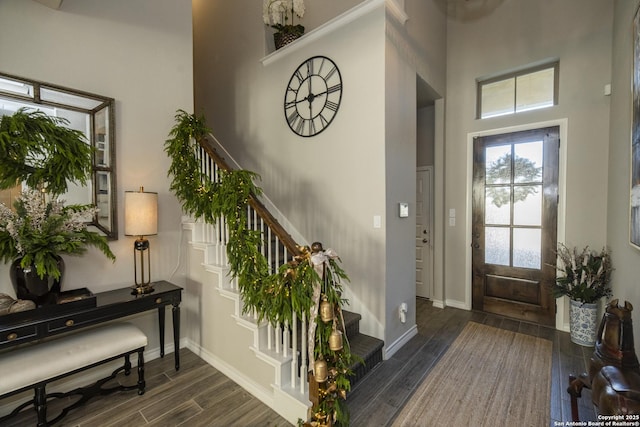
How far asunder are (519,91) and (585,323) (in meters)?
2.75

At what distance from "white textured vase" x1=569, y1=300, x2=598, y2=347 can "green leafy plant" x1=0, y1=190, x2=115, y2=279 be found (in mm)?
4552

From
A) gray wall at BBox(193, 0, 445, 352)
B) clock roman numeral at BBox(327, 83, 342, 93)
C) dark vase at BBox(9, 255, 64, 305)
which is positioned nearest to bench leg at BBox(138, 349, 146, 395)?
dark vase at BBox(9, 255, 64, 305)

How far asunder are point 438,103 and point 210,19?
12.3 feet

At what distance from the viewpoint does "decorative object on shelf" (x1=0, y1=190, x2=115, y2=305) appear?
183 cm

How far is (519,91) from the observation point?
3549mm

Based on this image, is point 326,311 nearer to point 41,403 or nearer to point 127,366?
point 41,403

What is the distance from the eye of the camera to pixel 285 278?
1722 mm

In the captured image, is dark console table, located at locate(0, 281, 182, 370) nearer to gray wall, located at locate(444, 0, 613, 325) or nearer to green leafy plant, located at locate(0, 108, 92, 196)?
green leafy plant, located at locate(0, 108, 92, 196)

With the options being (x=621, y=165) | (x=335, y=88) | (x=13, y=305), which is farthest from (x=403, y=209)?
(x=13, y=305)

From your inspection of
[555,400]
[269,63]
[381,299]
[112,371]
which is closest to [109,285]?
[112,371]

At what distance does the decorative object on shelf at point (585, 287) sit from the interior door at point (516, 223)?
0.34 meters

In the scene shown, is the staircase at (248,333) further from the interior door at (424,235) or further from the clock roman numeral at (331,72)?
the interior door at (424,235)

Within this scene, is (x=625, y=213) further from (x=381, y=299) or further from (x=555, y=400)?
(x=381, y=299)

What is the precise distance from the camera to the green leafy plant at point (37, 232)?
1.83m
